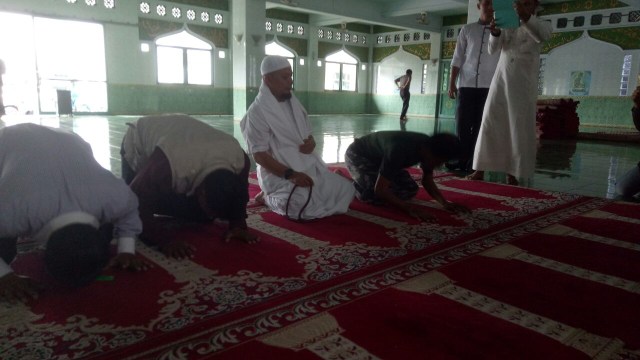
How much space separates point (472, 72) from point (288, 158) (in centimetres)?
221

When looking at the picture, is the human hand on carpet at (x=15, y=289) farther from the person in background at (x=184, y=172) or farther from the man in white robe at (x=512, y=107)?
the man in white robe at (x=512, y=107)

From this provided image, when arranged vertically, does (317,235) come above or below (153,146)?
below

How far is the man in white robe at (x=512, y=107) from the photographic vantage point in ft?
11.1

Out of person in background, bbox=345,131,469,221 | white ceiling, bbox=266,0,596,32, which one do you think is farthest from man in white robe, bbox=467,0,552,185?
white ceiling, bbox=266,0,596,32

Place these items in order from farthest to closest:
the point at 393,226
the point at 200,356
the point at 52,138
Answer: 1. the point at 393,226
2. the point at 52,138
3. the point at 200,356

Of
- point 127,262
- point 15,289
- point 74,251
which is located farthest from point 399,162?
point 15,289

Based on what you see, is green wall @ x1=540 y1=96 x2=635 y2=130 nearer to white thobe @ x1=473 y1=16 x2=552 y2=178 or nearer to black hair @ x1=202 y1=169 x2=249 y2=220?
white thobe @ x1=473 y1=16 x2=552 y2=178

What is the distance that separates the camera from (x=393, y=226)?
2307 millimetres

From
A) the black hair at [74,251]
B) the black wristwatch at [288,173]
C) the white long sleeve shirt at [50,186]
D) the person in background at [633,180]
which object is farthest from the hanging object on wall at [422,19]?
the black hair at [74,251]

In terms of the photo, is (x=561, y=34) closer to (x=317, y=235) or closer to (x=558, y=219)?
(x=558, y=219)

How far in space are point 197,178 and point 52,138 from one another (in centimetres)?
53

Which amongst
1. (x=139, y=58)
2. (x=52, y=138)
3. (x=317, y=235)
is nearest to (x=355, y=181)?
(x=317, y=235)

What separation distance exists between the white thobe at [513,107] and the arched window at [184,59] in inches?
431

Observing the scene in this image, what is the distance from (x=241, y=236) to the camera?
1976 mm
